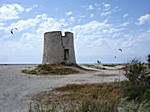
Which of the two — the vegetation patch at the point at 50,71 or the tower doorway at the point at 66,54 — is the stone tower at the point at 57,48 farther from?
the vegetation patch at the point at 50,71

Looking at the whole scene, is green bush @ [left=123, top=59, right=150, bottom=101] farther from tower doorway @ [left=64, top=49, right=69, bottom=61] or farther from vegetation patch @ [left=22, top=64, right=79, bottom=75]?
tower doorway @ [left=64, top=49, right=69, bottom=61]

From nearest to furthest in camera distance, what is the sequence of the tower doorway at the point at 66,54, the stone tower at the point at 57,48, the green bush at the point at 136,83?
the green bush at the point at 136,83 → the stone tower at the point at 57,48 → the tower doorway at the point at 66,54

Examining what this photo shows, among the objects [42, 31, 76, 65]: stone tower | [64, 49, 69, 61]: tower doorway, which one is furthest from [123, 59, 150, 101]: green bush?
[64, 49, 69, 61]: tower doorway

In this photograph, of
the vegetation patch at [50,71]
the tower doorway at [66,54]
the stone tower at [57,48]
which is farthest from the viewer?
the tower doorway at [66,54]

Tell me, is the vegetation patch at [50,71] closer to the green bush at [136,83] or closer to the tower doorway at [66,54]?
the tower doorway at [66,54]

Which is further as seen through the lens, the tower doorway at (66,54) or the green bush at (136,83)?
the tower doorway at (66,54)

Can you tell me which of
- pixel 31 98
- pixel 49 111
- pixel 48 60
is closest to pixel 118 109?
pixel 49 111

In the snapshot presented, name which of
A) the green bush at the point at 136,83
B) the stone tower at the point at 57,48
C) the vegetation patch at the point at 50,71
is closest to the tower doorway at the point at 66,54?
the stone tower at the point at 57,48

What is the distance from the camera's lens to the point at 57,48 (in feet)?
97.9

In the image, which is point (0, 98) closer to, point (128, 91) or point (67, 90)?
point (67, 90)

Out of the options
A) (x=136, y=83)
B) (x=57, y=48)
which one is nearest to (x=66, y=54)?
(x=57, y=48)

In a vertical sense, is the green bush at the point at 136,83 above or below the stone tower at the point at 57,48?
below

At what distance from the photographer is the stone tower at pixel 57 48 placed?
29.8 meters

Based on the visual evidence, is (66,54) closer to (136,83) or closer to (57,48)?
(57,48)
